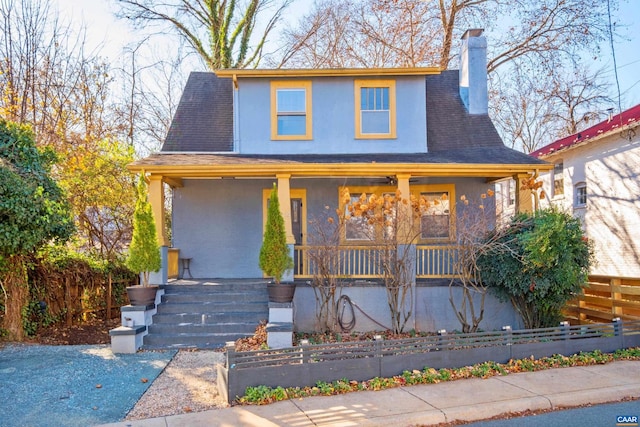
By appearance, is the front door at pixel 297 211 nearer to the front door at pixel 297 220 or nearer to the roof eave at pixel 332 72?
the front door at pixel 297 220

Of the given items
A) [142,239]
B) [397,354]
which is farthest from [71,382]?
[397,354]

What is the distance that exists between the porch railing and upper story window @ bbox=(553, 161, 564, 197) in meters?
7.19

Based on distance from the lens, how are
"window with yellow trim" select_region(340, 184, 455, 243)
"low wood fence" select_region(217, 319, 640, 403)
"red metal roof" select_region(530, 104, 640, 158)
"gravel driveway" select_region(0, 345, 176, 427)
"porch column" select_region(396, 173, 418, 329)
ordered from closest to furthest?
"gravel driveway" select_region(0, 345, 176, 427) → "low wood fence" select_region(217, 319, 640, 403) → "window with yellow trim" select_region(340, 184, 455, 243) → "porch column" select_region(396, 173, 418, 329) → "red metal roof" select_region(530, 104, 640, 158)

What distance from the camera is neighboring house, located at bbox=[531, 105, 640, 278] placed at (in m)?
11.6

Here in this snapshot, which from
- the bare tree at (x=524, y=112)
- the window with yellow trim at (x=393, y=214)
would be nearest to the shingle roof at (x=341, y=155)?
the window with yellow trim at (x=393, y=214)

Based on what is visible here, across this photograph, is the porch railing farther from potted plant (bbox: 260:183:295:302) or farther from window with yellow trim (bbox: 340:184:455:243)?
potted plant (bbox: 260:183:295:302)

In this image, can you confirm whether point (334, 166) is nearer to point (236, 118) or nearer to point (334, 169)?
point (334, 169)

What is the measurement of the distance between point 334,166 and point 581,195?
8.93 metres

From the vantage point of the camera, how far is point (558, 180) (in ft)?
50.1

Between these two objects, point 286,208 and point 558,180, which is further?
point 558,180

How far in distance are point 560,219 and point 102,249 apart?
11039 millimetres

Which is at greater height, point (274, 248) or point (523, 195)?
point (523, 195)

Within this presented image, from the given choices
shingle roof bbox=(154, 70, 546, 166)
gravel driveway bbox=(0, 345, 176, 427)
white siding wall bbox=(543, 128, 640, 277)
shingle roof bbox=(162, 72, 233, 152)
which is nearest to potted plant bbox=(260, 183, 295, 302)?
shingle roof bbox=(154, 70, 546, 166)

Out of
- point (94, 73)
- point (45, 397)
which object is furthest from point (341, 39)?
point (45, 397)
